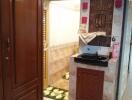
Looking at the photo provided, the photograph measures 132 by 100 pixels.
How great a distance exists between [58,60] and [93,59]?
178 centimetres

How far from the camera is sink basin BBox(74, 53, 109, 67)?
9.20 feet

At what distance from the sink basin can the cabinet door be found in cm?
14

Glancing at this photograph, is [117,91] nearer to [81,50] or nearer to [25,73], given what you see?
[81,50]

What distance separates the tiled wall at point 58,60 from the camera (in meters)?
4.25

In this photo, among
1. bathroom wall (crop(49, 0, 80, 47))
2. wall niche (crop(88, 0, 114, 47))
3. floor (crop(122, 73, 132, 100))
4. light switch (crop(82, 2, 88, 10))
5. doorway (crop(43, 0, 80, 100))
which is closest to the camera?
wall niche (crop(88, 0, 114, 47))

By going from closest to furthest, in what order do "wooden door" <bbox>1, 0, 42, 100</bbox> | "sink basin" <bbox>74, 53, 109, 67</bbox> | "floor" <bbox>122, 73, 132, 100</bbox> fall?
"wooden door" <bbox>1, 0, 42, 100</bbox>, "sink basin" <bbox>74, 53, 109, 67</bbox>, "floor" <bbox>122, 73, 132, 100</bbox>

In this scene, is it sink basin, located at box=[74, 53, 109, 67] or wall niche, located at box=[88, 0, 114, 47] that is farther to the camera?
wall niche, located at box=[88, 0, 114, 47]

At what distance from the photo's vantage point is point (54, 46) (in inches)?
169

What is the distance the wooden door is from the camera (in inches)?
52.9

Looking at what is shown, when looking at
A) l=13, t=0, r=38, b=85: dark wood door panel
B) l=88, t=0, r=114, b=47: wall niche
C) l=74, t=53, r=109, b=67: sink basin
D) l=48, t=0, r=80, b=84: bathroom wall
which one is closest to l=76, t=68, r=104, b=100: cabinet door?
l=74, t=53, r=109, b=67: sink basin

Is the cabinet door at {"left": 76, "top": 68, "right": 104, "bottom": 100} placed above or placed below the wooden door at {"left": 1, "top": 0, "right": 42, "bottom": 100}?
below

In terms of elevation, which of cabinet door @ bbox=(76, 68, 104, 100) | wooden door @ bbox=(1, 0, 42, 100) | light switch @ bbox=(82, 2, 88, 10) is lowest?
cabinet door @ bbox=(76, 68, 104, 100)

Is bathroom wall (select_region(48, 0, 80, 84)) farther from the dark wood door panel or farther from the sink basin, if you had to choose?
the dark wood door panel

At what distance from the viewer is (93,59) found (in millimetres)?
2883
